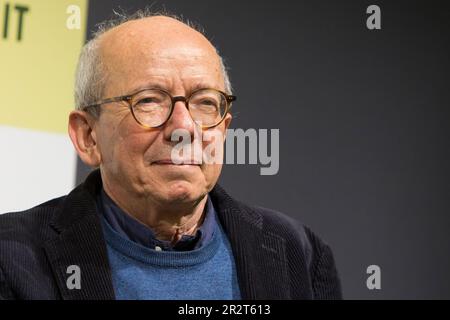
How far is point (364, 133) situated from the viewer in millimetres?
1955

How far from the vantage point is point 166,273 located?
1.13 m

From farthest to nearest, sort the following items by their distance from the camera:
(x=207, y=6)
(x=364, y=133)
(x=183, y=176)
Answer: (x=364, y=133) → (x=207, y=6) → (x=183, y=176)

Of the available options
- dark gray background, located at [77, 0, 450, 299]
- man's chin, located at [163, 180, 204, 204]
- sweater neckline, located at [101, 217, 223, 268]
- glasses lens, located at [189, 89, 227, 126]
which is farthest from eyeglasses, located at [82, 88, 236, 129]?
dark gray background, located at [77, 0, 450, 299]

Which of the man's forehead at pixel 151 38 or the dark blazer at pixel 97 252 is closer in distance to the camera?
the dark blazer at pixel 97 252

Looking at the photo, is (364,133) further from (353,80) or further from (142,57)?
(142,57)

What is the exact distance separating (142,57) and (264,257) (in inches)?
17.3

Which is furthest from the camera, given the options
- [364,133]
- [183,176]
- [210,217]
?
[364,133]

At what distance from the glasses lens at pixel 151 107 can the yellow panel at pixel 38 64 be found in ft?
1.52

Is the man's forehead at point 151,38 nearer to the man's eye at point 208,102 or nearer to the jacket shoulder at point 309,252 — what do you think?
the man's eye at point 208,102

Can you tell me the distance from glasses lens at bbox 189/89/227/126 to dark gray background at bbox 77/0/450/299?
643mm

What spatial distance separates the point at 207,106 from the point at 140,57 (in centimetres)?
15

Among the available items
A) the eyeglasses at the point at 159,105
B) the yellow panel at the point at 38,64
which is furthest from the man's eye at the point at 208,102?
the yellow panel at the point at 38,64

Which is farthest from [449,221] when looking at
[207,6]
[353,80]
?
[207,6]

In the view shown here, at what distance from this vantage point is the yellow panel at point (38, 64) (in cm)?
149
